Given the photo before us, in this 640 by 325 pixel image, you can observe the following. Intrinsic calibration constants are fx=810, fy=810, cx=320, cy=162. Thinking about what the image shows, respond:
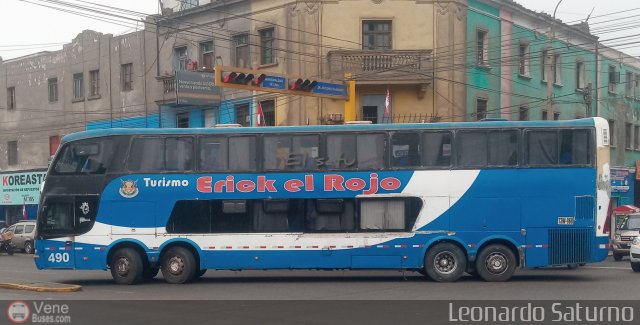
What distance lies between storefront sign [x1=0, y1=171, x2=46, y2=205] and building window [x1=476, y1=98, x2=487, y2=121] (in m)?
23.9

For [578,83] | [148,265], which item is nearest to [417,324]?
[148,265]

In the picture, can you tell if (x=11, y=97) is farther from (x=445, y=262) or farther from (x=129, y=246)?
(x=445, y=262)

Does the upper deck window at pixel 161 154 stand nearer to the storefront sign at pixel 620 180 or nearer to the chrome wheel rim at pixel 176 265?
the chrome wheel rim at pixel 176 265

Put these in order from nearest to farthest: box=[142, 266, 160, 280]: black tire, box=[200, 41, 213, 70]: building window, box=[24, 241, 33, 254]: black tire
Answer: box=[142, 266, 160, 280]: black tire
box=[200, 41, 213, 70]: building window
box=[24, 241, 33, 254]: black tire

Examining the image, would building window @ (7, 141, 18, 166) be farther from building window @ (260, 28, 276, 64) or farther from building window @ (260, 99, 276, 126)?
building window @ (260, 28, 276, 64)

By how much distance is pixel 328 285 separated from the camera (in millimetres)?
20094

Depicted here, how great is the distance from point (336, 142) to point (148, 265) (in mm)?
5984

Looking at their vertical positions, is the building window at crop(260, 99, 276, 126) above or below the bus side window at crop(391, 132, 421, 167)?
above

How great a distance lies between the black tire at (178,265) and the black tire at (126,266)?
0.65 metres

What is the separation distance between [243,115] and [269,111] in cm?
177

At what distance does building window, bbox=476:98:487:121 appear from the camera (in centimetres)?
3294

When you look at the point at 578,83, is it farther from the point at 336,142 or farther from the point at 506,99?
the point at 336,142

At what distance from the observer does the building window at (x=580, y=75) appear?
40312 mm

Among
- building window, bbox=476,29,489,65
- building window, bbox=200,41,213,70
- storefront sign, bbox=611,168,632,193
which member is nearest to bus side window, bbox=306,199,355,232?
building window, bbox=476,29,489,65
